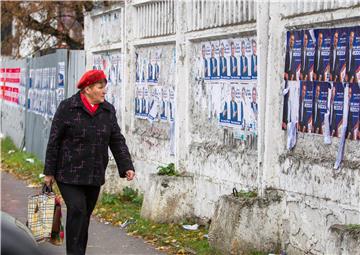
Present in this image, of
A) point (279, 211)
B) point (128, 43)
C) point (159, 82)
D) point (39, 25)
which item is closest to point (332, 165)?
point (279, 211)

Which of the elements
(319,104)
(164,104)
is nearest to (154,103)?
(164,104)

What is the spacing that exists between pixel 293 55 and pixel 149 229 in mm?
3261

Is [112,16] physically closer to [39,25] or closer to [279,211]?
[279,211]

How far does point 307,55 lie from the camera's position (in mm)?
8375

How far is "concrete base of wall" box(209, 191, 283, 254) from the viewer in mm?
8680

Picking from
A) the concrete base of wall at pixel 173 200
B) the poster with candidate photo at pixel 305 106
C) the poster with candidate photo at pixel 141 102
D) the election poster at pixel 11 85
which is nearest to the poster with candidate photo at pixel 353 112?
the poster with candidate photo at pixel 305 106

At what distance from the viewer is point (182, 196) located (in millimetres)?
11062

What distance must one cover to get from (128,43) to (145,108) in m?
1.17

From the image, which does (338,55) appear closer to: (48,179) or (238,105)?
(238,105)

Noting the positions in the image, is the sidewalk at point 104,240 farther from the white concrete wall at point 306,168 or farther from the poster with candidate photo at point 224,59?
the poster with candidate photo at point 224,59

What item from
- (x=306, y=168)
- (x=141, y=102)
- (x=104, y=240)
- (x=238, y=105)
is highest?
(x=238, y=105)

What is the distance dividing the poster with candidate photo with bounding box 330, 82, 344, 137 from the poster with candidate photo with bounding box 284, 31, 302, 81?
627 mm

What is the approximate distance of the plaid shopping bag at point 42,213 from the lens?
8.45 meters

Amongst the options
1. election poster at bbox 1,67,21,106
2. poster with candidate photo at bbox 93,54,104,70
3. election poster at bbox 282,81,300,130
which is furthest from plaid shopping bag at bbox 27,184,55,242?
election poster at bbox 1,67,21,106
